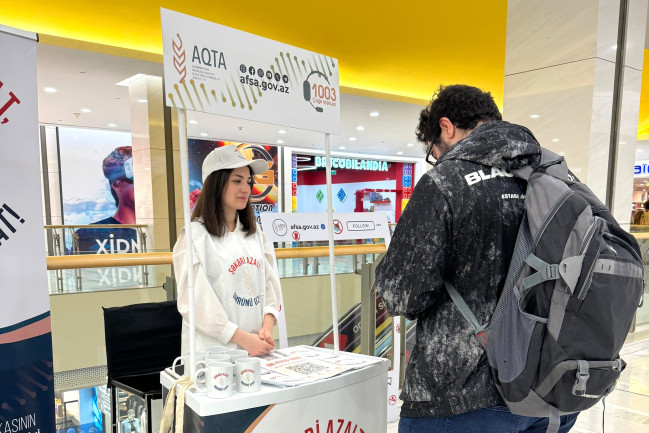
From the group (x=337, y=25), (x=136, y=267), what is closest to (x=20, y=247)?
(x=136, y=267)

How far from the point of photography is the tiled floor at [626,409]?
9.40ft

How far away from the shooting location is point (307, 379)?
137 centimetres

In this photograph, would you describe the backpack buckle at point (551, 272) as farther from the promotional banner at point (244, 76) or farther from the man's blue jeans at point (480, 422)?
the promotional banner at point (244, 76)

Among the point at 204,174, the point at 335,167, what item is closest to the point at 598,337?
the point at 204,174

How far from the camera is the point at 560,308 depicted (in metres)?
1.00

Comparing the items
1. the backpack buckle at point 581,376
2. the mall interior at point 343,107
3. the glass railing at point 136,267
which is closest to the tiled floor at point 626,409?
the mall interior at point 343,107

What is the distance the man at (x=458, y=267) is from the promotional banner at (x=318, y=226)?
161 centimetres

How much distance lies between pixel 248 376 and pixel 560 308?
0.78 meters

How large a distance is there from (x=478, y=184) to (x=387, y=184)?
16679 mm

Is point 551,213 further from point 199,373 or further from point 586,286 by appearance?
point 199,373

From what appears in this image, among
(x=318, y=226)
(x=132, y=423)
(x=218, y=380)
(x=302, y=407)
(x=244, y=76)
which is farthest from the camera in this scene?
(x=318, y=226)

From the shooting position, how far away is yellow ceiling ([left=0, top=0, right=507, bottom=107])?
467 centimetres

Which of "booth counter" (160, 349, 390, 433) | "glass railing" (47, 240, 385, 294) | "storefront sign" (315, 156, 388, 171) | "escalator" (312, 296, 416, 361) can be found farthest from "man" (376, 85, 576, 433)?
"storefront sign" (315, 156, 388, 171)

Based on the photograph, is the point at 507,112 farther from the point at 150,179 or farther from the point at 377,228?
the point at 150,179
